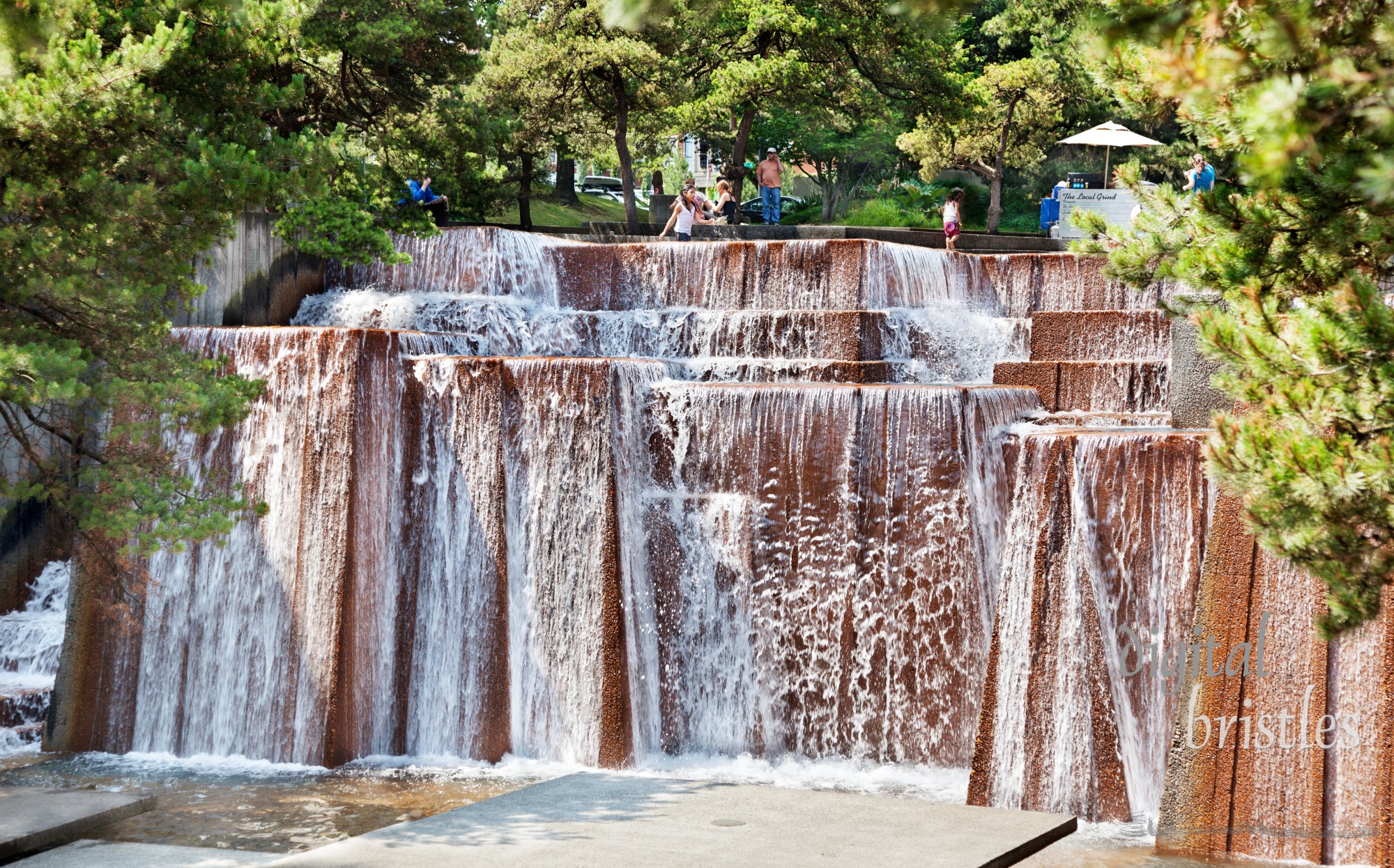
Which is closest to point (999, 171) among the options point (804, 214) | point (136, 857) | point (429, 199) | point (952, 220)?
point (952, 220)

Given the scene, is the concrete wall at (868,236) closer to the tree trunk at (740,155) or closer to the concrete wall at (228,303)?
the tree trunk at (740,155)

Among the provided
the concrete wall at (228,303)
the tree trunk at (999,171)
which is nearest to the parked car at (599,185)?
the tree trunk at (999,171)

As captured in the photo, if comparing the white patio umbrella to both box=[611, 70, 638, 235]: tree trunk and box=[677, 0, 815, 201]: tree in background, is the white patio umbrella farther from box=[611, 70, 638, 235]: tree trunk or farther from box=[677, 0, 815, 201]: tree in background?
box=[611, 70, 638, 235]: tree trunk

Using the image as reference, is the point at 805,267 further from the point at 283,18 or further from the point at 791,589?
the point at 283,18

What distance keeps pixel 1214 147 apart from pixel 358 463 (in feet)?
23.5

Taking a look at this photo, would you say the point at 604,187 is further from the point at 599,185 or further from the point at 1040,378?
the point at 1040,378

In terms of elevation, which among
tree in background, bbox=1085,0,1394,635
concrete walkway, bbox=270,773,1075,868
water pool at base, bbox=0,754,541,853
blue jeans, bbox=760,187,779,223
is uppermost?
blue jeans, bbox=760,187,779,223

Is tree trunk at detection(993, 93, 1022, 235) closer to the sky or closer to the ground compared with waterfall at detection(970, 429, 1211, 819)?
closer to the sky

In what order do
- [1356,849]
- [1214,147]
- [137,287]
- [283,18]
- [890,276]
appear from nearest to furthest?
[1214,147]
[1356,849]
[137,287]
[283,18]
[890,276]

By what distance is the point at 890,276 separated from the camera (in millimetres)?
13297

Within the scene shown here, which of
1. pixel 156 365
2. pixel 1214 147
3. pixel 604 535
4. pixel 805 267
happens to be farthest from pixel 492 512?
pixel 1214 147

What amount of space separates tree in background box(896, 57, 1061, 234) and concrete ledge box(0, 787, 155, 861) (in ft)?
60.4

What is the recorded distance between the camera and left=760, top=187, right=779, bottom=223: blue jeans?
69.6 ft

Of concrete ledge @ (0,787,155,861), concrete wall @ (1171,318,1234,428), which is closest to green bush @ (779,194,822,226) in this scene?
concrete wall @ (1171,318,1234,428)
